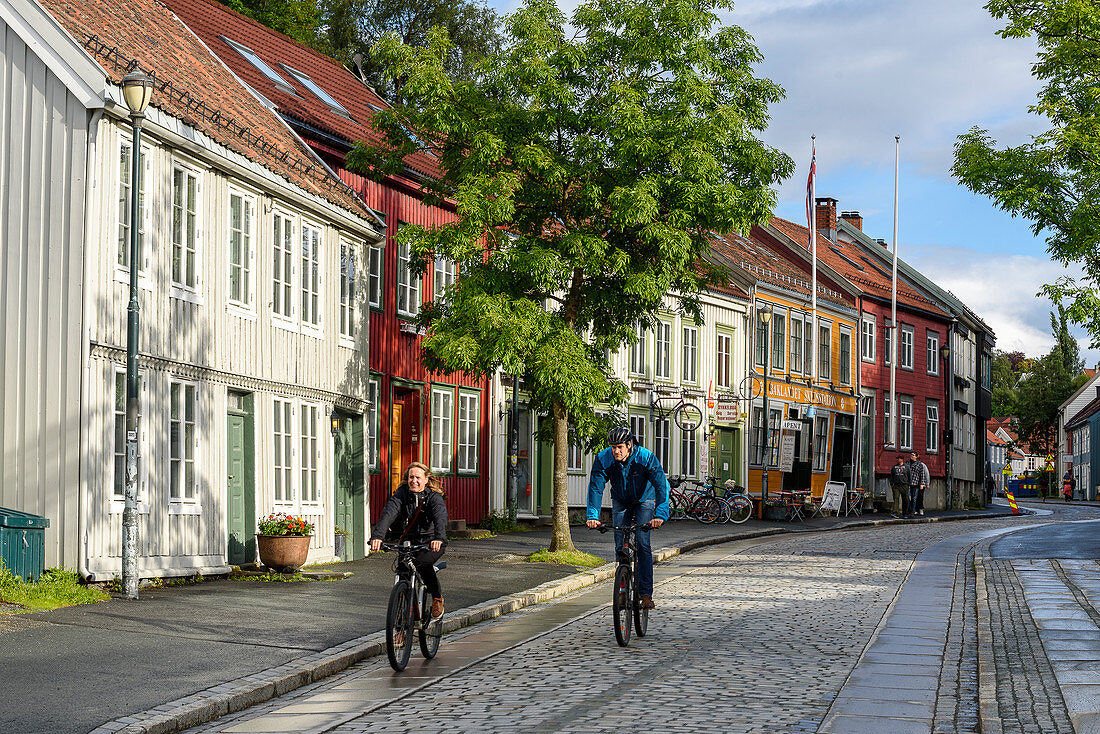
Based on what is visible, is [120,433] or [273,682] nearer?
[273,682]

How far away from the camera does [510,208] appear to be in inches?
783

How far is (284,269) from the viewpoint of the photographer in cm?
1986

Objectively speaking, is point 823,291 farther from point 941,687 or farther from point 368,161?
point 941,687

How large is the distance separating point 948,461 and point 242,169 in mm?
42952

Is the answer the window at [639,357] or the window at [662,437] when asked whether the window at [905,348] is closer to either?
the window at [662,437]

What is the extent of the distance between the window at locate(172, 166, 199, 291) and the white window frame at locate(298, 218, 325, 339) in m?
3.06

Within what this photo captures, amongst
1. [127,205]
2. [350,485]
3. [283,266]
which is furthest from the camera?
[350,485]

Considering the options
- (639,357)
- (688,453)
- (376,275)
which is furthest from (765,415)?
(376,275)

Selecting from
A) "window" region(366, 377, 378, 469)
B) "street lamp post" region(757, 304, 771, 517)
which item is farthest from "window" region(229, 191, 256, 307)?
"street lamp post" region(757, 304, 771, 517)

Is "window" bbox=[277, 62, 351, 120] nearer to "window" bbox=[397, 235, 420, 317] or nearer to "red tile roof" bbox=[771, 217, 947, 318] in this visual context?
"window" bbox=[397, 235, 420, 317]

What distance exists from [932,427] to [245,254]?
41799 millimetres

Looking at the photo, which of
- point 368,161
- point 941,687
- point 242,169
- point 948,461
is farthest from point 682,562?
point 948,461

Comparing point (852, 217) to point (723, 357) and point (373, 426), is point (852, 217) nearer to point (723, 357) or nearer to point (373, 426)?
point (723, 357)

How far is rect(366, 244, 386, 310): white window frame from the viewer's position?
2462cm
